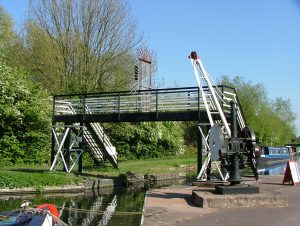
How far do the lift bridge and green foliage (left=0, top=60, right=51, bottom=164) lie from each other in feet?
5.51

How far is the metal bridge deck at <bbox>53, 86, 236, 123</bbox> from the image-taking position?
23203 mm

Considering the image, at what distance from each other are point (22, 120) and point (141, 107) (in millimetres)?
9308

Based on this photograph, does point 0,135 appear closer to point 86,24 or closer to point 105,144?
point 105,144

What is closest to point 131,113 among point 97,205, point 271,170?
point 97,205

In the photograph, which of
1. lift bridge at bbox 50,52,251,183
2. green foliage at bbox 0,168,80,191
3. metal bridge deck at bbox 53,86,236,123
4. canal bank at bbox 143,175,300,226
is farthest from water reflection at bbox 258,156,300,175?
canal bank at bbox 143,175,300,226

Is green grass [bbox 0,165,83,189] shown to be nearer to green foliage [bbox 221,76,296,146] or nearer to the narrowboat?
the narrowboat

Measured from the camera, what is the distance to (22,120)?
3156 cm

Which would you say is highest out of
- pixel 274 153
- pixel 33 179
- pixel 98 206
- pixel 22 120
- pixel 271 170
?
pixel 22 120

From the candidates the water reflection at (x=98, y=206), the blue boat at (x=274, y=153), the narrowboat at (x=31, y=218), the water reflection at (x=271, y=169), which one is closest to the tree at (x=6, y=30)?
the water reflection at (x=271, y=169)

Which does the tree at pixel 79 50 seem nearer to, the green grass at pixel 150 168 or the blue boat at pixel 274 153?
the green grass at pixel 150 168

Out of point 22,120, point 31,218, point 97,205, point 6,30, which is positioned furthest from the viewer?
point 6,30

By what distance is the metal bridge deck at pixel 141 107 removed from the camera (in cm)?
2320

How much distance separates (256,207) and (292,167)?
7.97 meters

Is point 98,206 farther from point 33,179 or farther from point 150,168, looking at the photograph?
point 150,168
